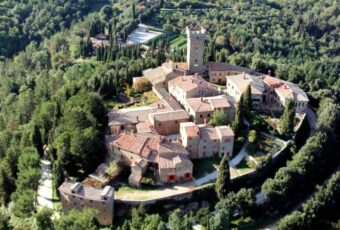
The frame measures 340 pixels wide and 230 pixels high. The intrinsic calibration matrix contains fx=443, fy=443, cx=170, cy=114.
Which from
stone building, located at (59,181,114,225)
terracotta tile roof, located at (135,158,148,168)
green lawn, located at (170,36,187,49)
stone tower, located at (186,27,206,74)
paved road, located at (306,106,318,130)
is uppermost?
stone tower, located at (186,27,206,74)

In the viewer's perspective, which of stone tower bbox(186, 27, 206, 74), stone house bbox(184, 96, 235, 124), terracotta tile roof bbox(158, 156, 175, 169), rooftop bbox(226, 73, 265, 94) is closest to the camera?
terracotta tile roof bbox(158, 156, 175, 169)

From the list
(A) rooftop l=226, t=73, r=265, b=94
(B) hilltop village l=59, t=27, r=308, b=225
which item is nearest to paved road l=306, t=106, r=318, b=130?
(B) hilltop village l=59, t=27, r=308, b=225

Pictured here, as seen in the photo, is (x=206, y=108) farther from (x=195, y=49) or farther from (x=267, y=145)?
(x=195, y=49)

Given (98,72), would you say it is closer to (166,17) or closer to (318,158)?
(318,158)

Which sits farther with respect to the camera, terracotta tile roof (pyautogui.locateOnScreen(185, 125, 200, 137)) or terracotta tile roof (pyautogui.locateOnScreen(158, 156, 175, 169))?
terracotta tile roof (pyautogui.locateOnScreen(185, 125, 200, 137))

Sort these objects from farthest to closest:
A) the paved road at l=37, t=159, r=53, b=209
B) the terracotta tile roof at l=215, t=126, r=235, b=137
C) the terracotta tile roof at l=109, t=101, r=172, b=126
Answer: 1. the terracotta tile roof at l=109, t=101, r=172, b=126
2. the terracotta tile roof at l=215, t=126, r=235, b=137
3. the paved road at l=37, t=159, r=53, b=209

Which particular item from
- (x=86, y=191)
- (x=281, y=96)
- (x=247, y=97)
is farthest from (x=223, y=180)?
(x=281, y=96)

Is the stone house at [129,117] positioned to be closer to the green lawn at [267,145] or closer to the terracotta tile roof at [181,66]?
the terracotta tile roof at [181,66]

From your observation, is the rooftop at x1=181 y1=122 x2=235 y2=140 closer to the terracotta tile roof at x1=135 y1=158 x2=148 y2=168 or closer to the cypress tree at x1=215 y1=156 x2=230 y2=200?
the cypress tree at x1=215 y1=156 x2=230 y2=200

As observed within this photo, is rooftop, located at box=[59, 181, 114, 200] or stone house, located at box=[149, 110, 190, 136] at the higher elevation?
stone house, located at box=[149, 110, 190, 136]
